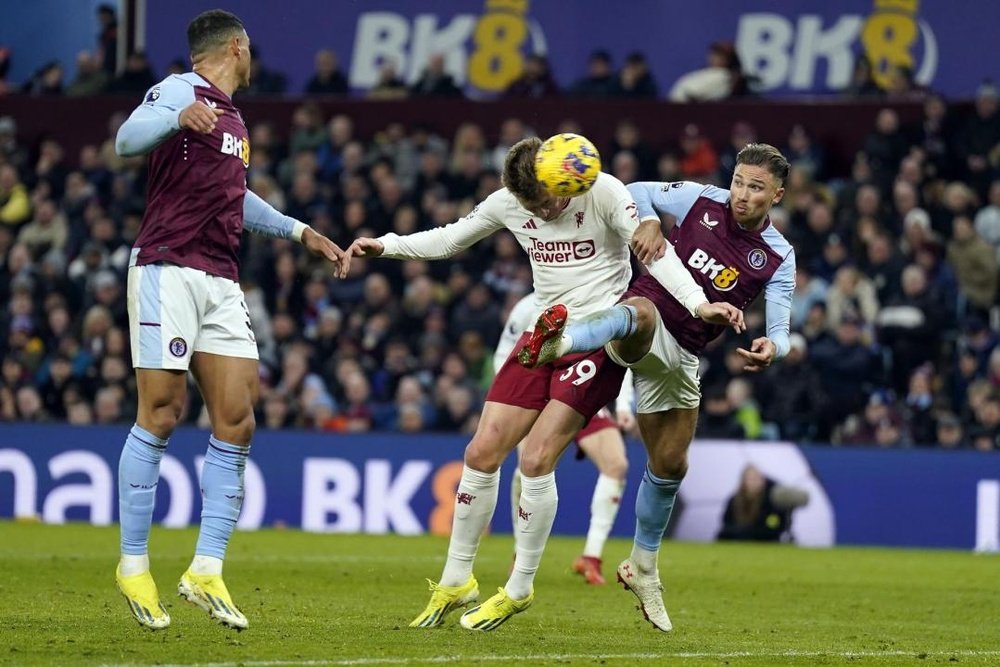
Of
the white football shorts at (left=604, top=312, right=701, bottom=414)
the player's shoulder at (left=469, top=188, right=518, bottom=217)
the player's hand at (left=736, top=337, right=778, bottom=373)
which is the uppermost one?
the player's shoulder at (left=469, top=188, right=518, bottom=217)

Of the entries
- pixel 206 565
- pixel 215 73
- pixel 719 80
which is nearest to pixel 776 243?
pixel 215 73

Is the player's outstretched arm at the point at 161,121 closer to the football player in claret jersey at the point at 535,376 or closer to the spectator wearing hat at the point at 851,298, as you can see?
the football player in claret jersey at the point at 535,376

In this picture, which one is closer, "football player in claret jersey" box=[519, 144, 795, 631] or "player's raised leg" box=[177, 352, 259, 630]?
"player's raised leg" box=[177, 352, 259, 630]

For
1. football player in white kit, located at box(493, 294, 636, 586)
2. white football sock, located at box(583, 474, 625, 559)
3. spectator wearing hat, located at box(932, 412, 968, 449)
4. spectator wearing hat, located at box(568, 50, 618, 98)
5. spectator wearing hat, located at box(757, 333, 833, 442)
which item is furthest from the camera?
spectator wearing hat, located at box(568, 50, 618, 98)

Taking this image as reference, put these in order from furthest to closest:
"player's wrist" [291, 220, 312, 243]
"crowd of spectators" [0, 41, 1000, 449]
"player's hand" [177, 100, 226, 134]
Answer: "crowd of spectators" [0, 41, 1000, 449], "player's wrist" [291, 220, 312, 243], "player's hand" [177, 100, 226, 134]

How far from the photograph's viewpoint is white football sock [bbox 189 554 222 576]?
815cm

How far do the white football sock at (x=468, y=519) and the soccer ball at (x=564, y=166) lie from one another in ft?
5.28

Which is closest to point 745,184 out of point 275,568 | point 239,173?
point 239,173

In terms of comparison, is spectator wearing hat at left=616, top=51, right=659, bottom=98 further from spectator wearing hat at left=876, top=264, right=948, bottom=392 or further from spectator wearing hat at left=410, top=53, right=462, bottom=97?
spectator wearing hat at left=876, top=264, right=948, bottom=392

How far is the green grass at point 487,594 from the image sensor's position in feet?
26.0

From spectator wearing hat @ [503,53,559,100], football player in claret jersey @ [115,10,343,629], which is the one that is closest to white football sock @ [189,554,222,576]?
football player in claret jersey @ [115,10,343,629]

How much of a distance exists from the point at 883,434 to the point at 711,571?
513 cm

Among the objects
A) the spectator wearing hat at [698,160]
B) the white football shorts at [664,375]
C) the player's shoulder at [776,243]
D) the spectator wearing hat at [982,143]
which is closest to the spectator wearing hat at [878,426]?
the spectator wearing hat at [982,143]

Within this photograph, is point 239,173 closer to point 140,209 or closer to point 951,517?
point 951,517
